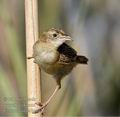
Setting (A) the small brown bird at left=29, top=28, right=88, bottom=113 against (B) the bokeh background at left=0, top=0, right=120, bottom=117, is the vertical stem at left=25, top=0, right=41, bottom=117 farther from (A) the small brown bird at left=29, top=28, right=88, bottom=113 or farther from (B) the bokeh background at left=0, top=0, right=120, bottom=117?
(B) the bokeh background at left=0, top=0, right=120, bottom=117

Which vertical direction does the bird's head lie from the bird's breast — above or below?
above

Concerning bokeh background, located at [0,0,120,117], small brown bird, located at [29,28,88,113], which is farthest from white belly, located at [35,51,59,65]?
bokeh background, located at [0,0,120,117]

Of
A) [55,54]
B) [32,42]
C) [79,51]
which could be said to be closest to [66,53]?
[55,54]

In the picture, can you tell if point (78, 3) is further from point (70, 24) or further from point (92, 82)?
point (92, 82)

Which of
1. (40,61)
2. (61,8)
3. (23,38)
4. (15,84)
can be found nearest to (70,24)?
(61,8)

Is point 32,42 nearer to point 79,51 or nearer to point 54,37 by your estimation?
point 54,37

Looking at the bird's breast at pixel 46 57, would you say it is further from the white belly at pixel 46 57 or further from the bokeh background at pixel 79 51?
the bokeh background at pixel 79 51

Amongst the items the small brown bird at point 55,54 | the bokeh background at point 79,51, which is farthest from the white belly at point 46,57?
the bokeh background at point 79,51
